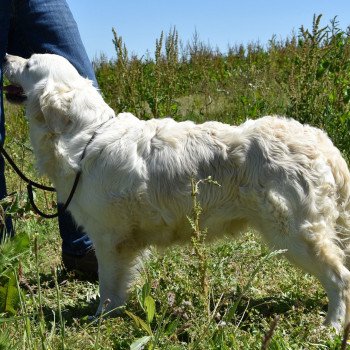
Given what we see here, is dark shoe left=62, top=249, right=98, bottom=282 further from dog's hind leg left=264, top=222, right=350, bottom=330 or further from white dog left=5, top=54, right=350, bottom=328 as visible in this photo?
dog's hind leg left=264, top=222, right=350, bottom=330

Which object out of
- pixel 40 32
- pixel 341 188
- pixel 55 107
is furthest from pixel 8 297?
pixel 40 32

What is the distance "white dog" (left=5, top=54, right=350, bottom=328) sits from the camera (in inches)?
131

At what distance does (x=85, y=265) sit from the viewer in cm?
458

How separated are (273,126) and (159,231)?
0.94m

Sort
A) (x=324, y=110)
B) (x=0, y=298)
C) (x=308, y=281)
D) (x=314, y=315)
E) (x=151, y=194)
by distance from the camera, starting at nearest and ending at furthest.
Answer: (x=0, y=298) < (x=314, y=315) < (x=151, y=194) < (x=308, y=281) < (x=324, y=110)

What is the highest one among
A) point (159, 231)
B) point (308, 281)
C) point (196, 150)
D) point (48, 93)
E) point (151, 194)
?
point (48, 93)

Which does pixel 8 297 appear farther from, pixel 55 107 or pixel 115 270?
pixel 55 107

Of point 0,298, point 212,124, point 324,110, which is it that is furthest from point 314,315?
point 324,110

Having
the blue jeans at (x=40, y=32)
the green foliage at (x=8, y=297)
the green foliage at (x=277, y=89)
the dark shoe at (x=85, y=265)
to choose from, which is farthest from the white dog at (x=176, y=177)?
the green foliage at (x=277, y=89)

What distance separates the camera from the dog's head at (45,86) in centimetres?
383

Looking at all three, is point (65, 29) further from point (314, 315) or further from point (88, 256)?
point (314, 315)

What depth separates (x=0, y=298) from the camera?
2783mm

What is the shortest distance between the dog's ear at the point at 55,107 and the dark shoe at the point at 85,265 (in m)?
1.17

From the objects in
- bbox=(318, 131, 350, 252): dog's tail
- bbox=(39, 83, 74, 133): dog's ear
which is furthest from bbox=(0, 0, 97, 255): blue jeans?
bbox=(318, 131, 350, 252): dog's tail
